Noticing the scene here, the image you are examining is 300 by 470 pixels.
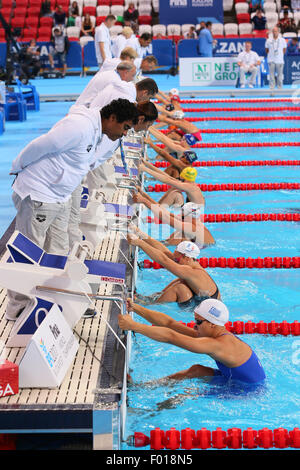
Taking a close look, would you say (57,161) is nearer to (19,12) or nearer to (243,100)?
(243,100)

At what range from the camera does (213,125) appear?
1422 cm

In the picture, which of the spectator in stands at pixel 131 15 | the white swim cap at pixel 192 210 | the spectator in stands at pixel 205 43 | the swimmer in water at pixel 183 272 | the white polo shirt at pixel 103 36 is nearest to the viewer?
the swimmer in water at pixel 183 272

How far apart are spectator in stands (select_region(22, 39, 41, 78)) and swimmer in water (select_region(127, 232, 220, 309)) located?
14.5 m

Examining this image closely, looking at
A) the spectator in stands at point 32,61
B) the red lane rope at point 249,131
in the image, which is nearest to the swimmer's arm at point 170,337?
the red lane rope at point 249,131

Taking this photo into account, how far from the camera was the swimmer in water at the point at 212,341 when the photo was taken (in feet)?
13.5

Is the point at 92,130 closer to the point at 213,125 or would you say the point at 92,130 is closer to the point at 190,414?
the point at 190,414

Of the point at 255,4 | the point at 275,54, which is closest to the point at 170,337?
the point at 275,54

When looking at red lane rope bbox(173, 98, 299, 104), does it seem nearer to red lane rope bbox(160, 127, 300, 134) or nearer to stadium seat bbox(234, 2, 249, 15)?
red lane rope bbox(160, 127, 300, 134)

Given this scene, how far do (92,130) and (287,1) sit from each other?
2076 cm

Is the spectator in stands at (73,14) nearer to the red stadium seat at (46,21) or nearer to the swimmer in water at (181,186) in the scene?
the red stadium seat at (46,21)

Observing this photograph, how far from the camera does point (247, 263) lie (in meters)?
6.94

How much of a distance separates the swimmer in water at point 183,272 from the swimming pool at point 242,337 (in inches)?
6.1

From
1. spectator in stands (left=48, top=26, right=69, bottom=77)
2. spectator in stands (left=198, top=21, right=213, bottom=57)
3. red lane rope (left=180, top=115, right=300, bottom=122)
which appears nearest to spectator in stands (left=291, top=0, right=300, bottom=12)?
spectator in stands (left=198, top=21, right=213, bottom=57)
